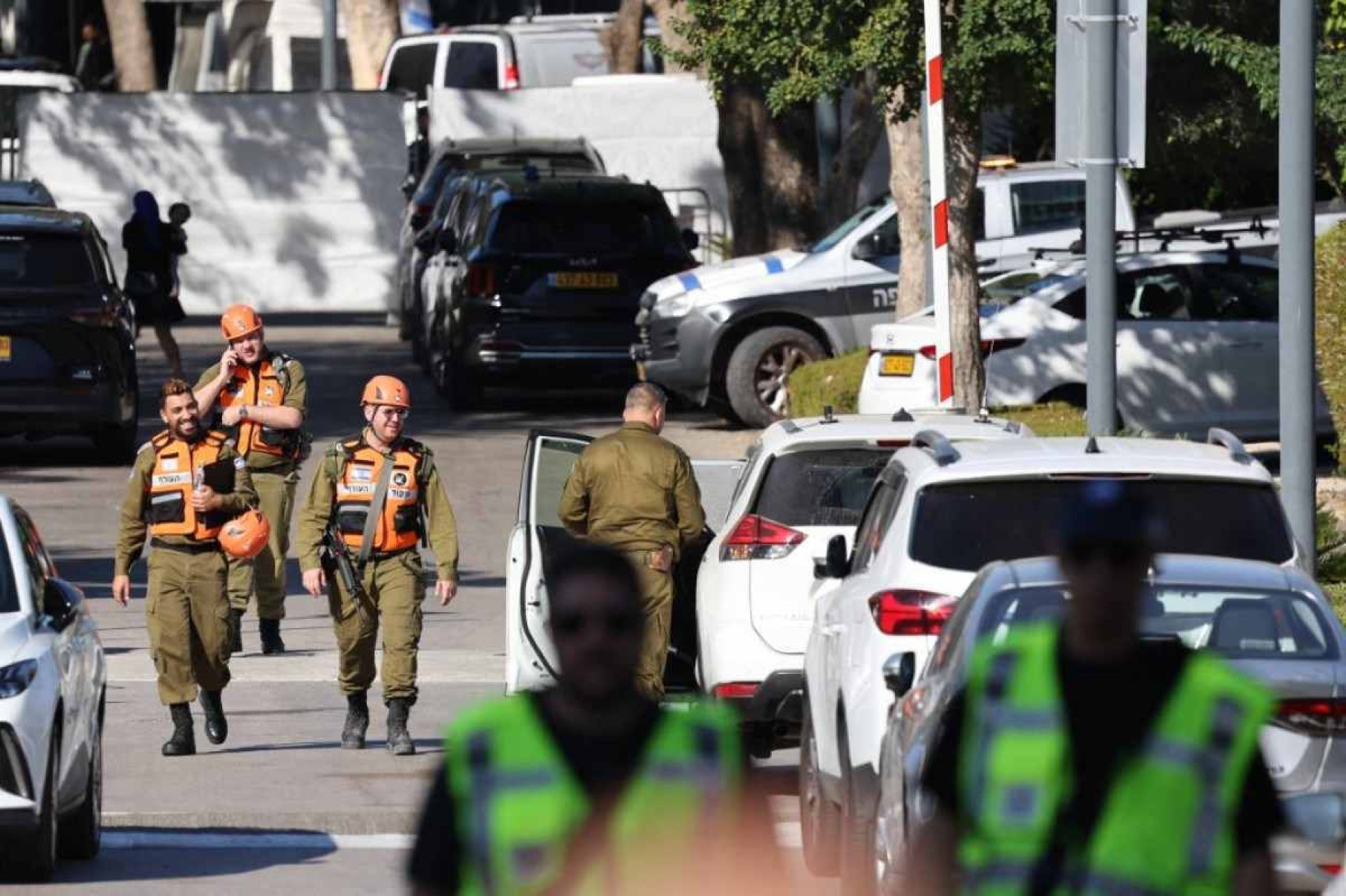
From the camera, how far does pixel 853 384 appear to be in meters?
20.7

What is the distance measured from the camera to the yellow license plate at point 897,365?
19.6m

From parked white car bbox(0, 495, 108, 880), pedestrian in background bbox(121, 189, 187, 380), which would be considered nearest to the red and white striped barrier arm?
parked white car bbox(0, 495, 108, 880)

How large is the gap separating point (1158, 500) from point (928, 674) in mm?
1559

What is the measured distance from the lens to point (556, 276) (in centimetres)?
2456

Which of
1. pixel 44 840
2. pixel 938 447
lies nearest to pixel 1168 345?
pixel 938 447

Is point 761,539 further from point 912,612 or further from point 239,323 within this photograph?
point 239,323

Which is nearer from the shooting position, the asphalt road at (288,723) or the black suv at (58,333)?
the asphalt road at (288,723)

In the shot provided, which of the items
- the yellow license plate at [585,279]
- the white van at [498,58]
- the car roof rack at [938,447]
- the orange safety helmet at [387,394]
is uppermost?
the white van at [498,58]

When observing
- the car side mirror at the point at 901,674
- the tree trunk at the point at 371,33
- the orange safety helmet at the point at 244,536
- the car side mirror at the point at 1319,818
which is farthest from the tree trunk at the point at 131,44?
the car side mirror at the point at 1319,818

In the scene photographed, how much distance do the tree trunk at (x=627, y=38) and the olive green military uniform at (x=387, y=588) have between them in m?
26.8

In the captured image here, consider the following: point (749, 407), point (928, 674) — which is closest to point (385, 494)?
point (928, 674)

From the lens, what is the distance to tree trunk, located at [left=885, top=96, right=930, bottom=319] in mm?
21016

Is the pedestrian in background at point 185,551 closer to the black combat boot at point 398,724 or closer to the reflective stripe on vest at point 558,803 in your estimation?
the black combat boot at point 398,724

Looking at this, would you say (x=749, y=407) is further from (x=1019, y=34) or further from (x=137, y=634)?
(x=137, y=634)
